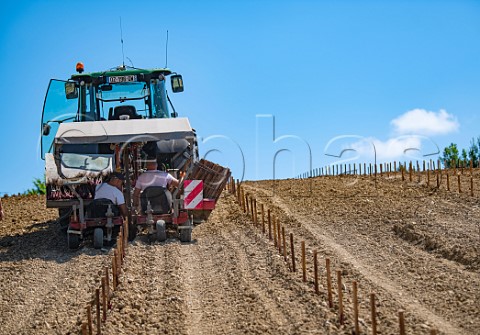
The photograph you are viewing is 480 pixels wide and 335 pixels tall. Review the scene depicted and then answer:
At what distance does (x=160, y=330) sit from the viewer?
30.7 feet

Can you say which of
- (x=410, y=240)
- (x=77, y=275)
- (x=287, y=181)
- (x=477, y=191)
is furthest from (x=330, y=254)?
(x=287, y=181)

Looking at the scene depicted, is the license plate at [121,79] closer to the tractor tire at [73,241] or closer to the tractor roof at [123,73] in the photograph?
the tractor roof at [123,73]

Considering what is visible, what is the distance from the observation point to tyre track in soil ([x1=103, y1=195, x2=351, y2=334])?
30.7ft

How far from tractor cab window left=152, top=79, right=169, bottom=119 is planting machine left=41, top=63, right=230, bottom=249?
0.02m

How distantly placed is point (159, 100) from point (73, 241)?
13.3ft

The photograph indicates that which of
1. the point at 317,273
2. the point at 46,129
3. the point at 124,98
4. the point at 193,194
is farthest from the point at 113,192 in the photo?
the point at 317,273

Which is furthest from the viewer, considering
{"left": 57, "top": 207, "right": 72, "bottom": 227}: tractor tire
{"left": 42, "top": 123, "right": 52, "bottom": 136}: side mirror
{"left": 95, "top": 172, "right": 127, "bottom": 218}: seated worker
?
{"left": 42, "top": 123, "right": 52, "bottom": 136}: side mirror

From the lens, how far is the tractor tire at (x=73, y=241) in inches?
555

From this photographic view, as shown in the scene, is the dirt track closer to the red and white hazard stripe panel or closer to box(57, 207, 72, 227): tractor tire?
box(57, 207, 72, 227): tractor tire

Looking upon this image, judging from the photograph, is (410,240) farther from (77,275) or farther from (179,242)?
(77,275)

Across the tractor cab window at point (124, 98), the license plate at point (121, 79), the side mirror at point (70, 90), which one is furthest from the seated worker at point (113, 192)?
the license plate at point (121, 79)

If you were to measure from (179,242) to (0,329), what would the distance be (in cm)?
522

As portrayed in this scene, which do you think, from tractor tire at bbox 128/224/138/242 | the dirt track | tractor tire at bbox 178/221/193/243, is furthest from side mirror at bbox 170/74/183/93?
tractor tire at bbox 128/224/138/242

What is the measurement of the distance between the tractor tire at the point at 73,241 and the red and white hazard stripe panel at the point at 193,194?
2290 millimetres
